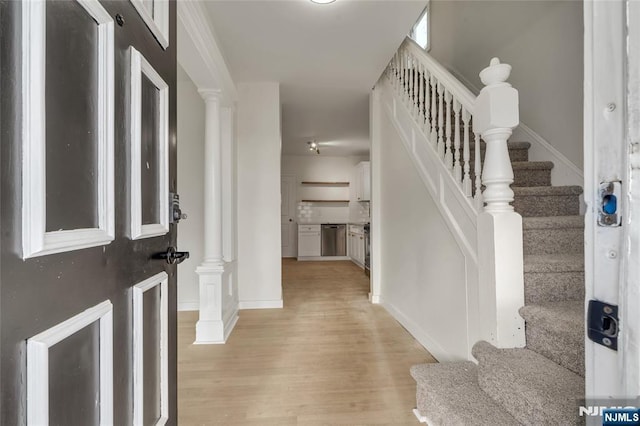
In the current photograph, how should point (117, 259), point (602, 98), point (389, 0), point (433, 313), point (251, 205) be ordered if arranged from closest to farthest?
point (602, 98) < point (117, 259) < point (389, 0) < point (433, 313) < point (251, 205)

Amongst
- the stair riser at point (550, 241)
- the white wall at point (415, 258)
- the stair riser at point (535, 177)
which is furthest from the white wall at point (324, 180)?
the stair riser at point (550, 241)

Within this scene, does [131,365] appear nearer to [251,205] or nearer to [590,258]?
Result: [590,258]

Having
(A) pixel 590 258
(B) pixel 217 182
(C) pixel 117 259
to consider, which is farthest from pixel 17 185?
(B) pixel 217 182

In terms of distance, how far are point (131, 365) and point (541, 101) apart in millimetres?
3139

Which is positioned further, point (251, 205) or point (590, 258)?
point (251, 205)

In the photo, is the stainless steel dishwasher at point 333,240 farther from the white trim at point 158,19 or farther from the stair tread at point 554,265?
the white trim at point 158,19

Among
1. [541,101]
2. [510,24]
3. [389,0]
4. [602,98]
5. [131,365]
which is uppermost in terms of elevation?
[510,24]

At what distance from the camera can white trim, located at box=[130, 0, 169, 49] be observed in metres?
0.89

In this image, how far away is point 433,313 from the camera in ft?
7.19

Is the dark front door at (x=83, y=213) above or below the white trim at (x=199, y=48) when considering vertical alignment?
below

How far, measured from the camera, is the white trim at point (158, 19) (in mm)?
890

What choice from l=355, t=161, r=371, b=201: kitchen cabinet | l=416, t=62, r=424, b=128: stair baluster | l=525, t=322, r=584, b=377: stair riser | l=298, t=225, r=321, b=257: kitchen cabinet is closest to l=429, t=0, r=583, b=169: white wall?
l=416, t=62, r=424, b=128: stair baluster

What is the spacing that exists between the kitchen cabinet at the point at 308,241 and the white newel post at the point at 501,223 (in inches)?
227

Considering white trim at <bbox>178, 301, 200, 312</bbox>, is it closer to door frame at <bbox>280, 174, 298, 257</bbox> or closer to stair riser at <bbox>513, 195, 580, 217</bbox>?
stair riser at <bbox>513, 195, 580, 217</bbox>
